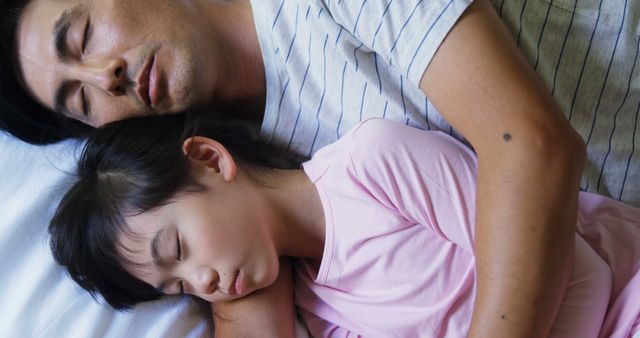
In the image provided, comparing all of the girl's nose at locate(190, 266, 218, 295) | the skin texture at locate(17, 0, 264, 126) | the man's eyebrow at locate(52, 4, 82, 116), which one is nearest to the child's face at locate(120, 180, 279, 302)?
the girl's nose at locate(190, 266, 218, 295)

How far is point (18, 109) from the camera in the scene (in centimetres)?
130

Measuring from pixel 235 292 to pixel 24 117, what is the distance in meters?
0.59

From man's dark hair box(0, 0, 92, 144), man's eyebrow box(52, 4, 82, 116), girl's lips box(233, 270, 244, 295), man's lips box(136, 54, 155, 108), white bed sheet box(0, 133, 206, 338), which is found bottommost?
white bed sheet box(0, 133, 206, 338)

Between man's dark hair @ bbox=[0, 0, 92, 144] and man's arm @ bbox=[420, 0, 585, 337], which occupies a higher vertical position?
man's arm @ bbox=[420, 0, 585, 337]

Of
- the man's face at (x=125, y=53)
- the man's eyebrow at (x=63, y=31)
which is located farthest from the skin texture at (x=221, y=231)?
the man's eyebrow at (x=63, y=31)

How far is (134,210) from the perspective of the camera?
3.43ft

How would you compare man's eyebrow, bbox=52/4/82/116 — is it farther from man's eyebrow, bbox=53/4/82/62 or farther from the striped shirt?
the striped shirt

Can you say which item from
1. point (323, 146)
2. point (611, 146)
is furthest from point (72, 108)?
point (611, 146)

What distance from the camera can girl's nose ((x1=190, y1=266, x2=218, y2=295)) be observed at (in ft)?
3.41

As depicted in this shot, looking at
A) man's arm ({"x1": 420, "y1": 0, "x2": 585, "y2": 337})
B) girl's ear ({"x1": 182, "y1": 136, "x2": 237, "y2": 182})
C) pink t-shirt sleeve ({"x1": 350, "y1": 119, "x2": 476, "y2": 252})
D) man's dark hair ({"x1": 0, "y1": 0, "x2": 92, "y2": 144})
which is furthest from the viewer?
man's dark hair ({"x1": 0, "y1": 0, "x2": 92, "y2": 144})

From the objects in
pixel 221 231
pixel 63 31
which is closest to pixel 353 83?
pixel 221 231

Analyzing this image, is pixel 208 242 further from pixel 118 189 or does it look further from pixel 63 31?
pixel 63 31

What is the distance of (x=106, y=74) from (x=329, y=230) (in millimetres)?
479

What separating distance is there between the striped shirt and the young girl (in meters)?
0.08
